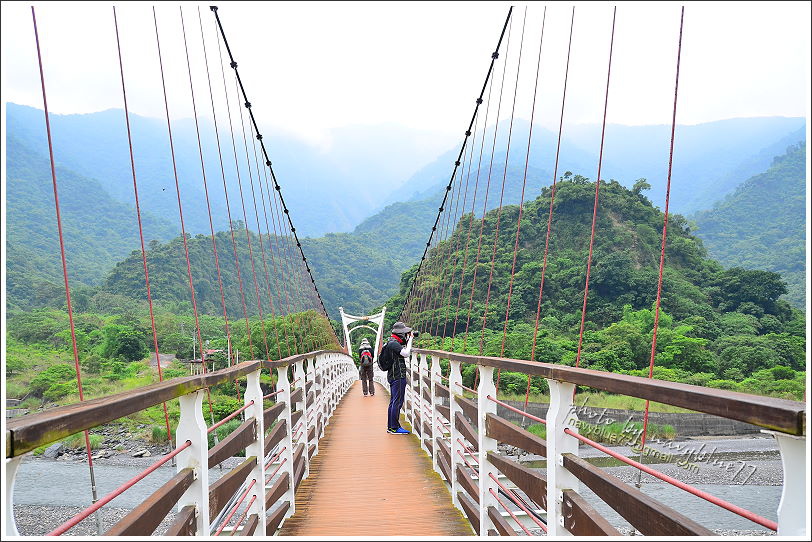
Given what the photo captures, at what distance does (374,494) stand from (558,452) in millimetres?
1925

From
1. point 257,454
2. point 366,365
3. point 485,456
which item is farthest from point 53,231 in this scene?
point 485,456

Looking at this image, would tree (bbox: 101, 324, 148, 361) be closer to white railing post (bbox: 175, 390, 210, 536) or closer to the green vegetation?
the green vegetation

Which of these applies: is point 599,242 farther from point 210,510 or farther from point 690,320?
point 210,510

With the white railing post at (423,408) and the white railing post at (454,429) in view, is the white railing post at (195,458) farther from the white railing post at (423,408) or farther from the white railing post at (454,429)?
the white railing post at (423,408)

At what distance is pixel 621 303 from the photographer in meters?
24.6

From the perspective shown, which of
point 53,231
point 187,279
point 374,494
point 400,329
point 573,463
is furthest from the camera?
point 53,231

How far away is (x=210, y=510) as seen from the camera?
1.39 metres

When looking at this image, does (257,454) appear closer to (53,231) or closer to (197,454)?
(197,454)

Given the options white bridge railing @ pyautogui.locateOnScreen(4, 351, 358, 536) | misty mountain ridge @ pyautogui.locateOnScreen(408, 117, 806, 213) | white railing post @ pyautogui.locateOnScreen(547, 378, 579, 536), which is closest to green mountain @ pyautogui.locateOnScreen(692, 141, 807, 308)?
misty mountain ridge @ pyautogui.locateOnScreen(408, 117, 806, 213)

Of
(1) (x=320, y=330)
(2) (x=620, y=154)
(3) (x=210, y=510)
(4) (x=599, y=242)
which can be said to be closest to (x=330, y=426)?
(3) (x=210, y=510)

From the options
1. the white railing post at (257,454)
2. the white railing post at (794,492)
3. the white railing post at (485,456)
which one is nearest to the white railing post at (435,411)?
the white railing post at (485,456)

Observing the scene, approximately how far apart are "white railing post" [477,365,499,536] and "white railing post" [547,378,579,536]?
0.84m

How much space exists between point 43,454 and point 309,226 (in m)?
103

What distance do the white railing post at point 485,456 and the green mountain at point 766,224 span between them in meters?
26.3
